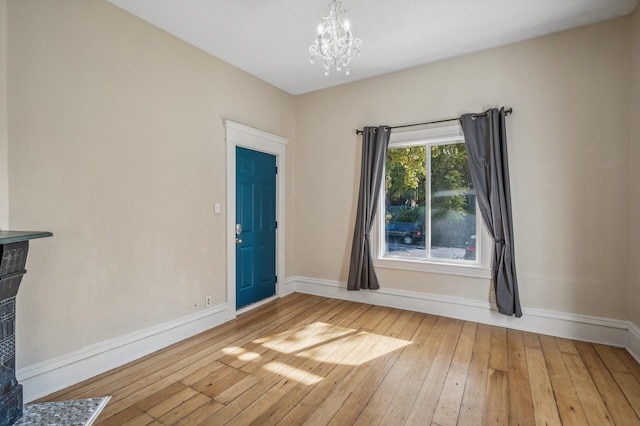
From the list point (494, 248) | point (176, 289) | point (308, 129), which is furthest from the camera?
point (308, 129)

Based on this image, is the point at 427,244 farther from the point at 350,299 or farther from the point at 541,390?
the point at 541,390

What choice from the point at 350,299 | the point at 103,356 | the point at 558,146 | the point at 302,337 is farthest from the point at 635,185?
the point at 103,356

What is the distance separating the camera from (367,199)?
4.04m

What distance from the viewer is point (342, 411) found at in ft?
6.57

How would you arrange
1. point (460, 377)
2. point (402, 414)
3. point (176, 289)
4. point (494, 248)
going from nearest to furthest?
point (402, 414), point (460, 377), point (176, 289), point (494, 248)

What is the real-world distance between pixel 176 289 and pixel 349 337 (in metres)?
1.87

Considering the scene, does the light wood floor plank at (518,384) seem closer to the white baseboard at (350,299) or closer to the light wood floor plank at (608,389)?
the white baseboard at (350,299)

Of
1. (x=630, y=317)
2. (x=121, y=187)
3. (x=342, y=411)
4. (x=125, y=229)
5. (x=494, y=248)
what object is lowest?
(x=342, y=411)

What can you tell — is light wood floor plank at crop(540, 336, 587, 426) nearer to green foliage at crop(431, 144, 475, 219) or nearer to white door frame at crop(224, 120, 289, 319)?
green foliage at crop(431, 144, 475, 219)

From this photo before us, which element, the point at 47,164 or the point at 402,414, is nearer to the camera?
the point at 402,414

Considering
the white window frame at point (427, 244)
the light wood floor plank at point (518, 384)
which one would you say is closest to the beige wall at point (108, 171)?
→ the white window frame at point (427, 244)

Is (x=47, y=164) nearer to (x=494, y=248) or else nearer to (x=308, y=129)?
(x=308, y=129)

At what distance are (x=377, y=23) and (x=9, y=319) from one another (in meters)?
3.66

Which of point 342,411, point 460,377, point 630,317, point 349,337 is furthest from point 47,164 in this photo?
point 630,317
